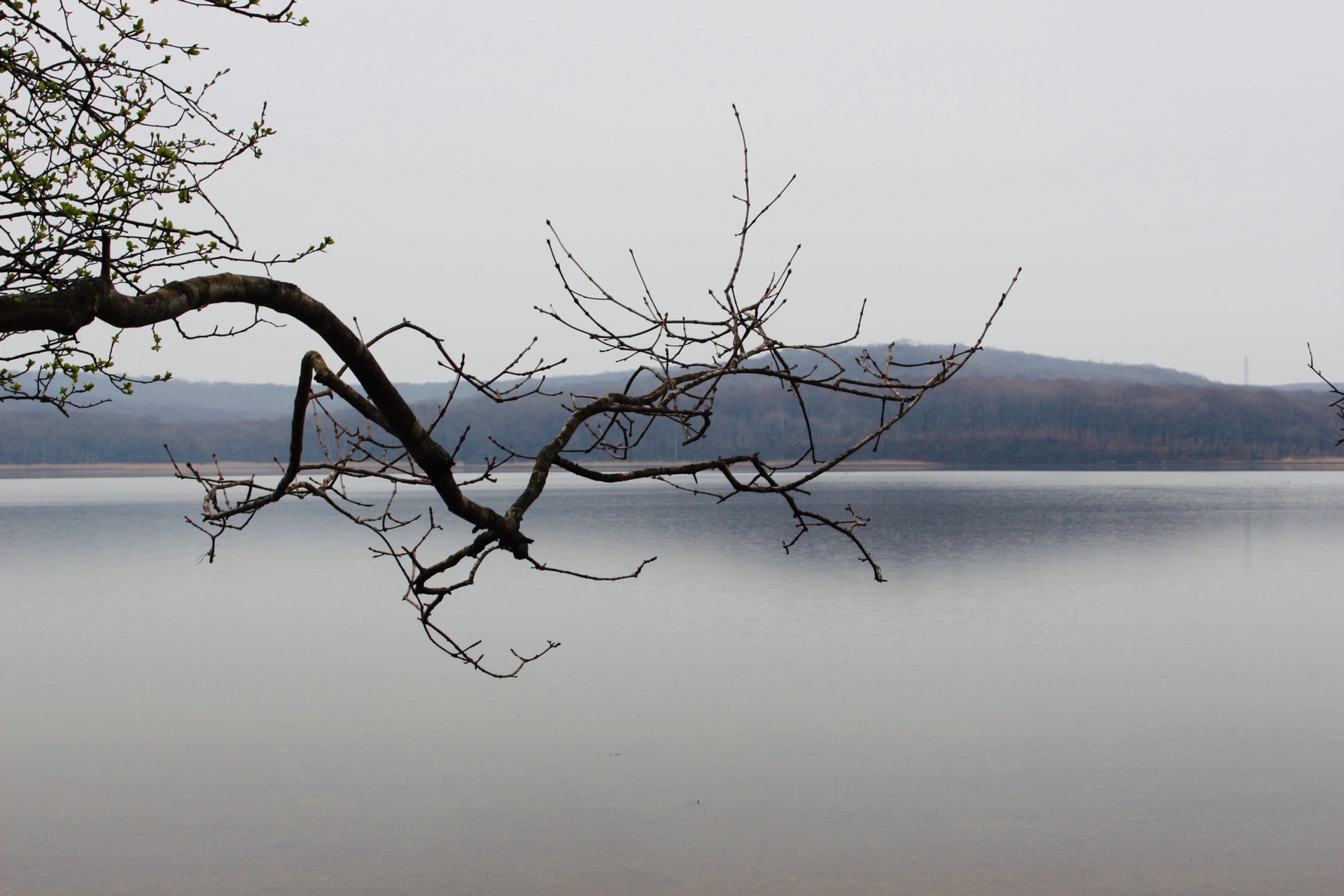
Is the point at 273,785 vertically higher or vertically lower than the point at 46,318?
lower

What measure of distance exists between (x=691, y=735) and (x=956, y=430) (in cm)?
15045

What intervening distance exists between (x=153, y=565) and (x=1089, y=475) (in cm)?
10349

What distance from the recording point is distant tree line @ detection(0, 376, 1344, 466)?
14638cm

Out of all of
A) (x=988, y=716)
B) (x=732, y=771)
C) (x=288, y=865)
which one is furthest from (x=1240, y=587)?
(x=288, y=865)

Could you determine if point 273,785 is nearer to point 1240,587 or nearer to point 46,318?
point 46,318

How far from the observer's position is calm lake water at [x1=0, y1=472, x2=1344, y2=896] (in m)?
9.05

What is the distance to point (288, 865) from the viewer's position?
9062 mm

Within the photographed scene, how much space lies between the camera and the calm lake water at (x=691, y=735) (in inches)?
356

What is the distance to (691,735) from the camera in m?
12.9

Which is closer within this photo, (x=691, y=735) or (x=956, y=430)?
(x=691, y=735)

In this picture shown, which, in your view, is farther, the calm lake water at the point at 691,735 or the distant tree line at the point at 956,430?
the distant tree line at the point at 956,430

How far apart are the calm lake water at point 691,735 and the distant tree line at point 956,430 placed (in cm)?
10644

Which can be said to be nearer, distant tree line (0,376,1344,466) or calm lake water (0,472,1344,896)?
calm lake water (0,472,1344,896)

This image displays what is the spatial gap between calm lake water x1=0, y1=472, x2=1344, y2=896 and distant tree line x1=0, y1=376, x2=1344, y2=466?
349 ft
